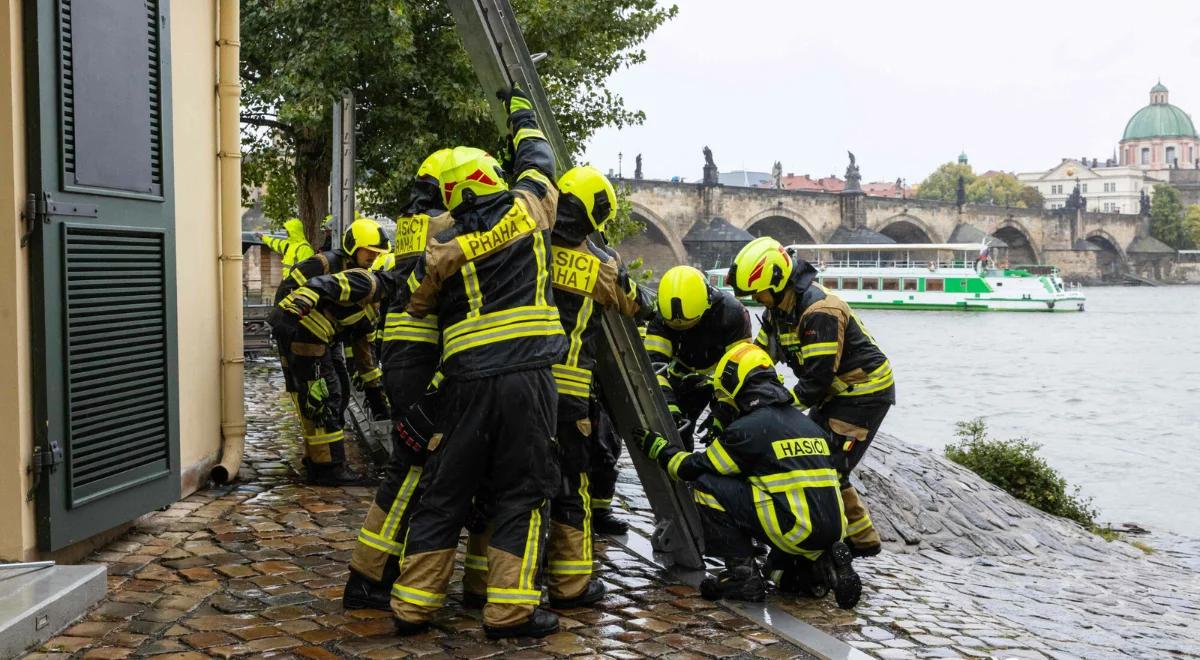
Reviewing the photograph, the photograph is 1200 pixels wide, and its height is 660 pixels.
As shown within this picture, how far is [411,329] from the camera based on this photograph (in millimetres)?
5508

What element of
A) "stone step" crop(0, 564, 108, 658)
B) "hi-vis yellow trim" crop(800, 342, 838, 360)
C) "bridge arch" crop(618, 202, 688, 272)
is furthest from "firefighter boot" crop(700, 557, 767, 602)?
"bridge arch" crop(618, 202, 688, 272)

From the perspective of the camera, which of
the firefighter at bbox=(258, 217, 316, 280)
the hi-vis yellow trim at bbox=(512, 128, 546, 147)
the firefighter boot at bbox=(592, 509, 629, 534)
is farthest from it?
the firefighter at bbox=(258, 217, 316, 280)

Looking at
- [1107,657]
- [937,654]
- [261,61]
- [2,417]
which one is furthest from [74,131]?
[261,61]

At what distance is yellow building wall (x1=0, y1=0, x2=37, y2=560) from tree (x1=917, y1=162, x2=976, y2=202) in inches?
4917

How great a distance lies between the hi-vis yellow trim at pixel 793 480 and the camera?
568cm

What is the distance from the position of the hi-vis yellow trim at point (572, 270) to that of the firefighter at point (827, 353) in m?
1.12

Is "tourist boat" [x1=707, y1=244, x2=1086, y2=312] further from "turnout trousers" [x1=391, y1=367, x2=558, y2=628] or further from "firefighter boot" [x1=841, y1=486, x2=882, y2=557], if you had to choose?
"turnout trousers" [x1=391, y1=367, x2=558, y2=628]

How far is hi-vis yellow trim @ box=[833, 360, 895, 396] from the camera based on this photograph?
679cm

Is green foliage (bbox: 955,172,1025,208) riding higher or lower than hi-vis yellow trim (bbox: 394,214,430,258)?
higher

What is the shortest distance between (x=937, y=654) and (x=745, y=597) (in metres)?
0.92

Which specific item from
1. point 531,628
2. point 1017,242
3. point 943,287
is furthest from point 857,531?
point 1017,242

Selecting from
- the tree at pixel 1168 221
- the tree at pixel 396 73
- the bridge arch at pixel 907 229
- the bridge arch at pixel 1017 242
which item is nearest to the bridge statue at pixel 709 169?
the bridge arch at pixel 907 229

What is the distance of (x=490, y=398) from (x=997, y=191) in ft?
409

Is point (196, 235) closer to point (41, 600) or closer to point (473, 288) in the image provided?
point (41, 600)
